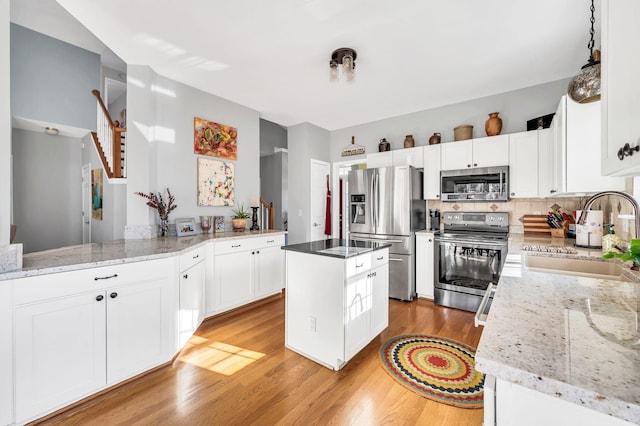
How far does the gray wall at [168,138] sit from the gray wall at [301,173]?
111 cm

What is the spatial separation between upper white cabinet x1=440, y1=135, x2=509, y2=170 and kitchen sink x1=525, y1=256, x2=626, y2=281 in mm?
1753

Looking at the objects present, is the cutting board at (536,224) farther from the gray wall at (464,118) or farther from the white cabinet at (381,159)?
the white cabinet at (381,159)

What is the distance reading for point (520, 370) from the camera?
0.54m

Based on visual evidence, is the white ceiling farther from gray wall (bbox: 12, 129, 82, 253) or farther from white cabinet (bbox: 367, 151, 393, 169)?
gray wall (bbox: 12, 129, 82, 253)

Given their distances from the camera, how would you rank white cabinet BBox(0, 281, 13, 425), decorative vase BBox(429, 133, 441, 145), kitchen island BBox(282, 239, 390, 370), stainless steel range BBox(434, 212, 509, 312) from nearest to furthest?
white cabinet BBox(0, 281, 13, 425) < kitchen island BBox(282, 239, 390, 370) < stainless steel range BBox(434, 212, 509, 312) < decorative vase BBox(429, 133, 441, 145)

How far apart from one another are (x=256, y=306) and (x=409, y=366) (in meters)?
1.99

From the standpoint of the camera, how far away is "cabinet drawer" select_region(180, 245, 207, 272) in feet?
7.54

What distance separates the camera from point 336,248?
7.61 ft

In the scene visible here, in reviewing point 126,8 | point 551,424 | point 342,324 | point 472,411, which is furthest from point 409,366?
point 126,8

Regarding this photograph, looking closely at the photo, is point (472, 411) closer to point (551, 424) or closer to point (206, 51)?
point (551, 424)

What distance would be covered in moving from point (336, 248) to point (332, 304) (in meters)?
0.48

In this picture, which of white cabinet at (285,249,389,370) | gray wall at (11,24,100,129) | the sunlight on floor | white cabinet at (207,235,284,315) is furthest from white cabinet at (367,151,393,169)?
gray wall at (11,24,100,129)

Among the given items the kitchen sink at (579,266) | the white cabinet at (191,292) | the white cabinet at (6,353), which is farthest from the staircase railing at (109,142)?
the kitchen sink at (579,266)

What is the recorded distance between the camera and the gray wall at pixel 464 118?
10.7 ft
